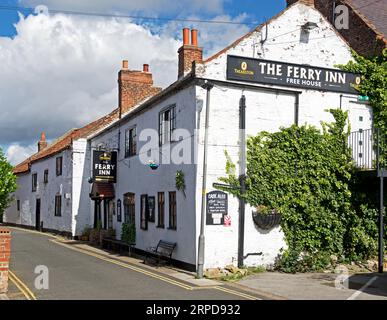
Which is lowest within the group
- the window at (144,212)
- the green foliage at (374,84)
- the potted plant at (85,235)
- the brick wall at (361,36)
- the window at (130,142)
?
the potted plant at (85,235)

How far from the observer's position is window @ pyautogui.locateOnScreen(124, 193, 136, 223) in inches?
867

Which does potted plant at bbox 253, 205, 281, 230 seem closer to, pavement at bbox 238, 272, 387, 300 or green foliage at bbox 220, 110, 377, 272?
green foliage at bbox 220, 110, 377, 272

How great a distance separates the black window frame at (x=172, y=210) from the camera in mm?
17266

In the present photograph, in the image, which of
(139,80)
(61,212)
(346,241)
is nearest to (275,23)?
(346,241)

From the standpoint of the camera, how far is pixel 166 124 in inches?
727

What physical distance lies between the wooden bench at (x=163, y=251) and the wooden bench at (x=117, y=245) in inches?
87.1

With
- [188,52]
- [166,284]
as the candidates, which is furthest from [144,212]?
[166,284]

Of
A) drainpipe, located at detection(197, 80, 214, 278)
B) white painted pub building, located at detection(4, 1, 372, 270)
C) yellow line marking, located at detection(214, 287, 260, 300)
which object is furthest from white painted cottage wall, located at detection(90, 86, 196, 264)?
yellow line marking, located at detection(214, 287, 260, 300)

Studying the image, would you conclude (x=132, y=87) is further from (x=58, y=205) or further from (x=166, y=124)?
(x=58, y=205)

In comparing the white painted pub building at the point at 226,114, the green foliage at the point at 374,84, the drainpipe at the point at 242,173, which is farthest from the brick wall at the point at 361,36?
the drainpipe at the point at 242,173

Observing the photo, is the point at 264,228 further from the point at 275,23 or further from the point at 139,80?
the point at 139,80

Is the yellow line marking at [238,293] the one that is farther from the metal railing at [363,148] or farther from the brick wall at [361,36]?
the brick wall at [361,36]

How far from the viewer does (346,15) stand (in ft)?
75.6

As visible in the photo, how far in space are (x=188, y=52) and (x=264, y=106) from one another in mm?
3431
